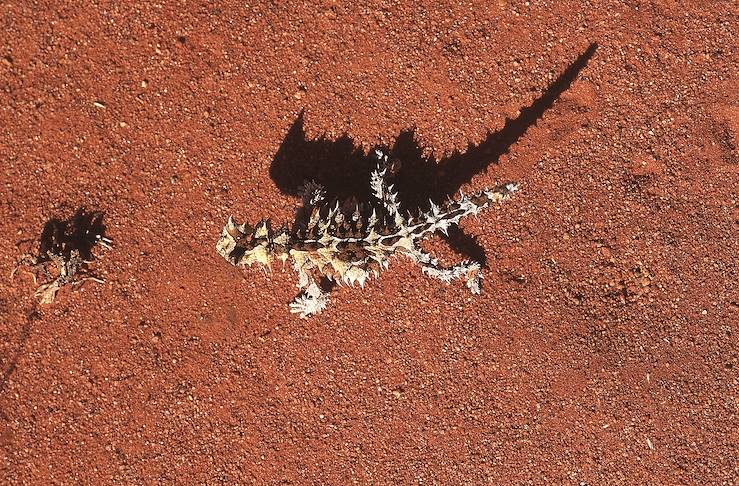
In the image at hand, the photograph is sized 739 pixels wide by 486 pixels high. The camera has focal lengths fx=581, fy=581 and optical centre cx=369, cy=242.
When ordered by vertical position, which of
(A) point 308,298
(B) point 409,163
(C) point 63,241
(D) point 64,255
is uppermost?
(B) point 409,163

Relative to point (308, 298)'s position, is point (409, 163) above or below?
above

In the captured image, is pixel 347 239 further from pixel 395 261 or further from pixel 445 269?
pixel 445 269

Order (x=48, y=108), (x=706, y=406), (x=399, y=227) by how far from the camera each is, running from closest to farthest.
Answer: (x=399, y=227) < (x=48, y=108) < (x=706, y=406)

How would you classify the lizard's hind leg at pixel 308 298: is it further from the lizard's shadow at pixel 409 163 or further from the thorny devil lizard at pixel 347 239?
the lizard's shadow at pixel 409 163

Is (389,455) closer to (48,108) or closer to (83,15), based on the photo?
(48,108)

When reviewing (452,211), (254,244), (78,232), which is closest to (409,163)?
(452,211)

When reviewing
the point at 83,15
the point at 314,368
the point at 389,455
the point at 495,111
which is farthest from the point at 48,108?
the point at 389,455
